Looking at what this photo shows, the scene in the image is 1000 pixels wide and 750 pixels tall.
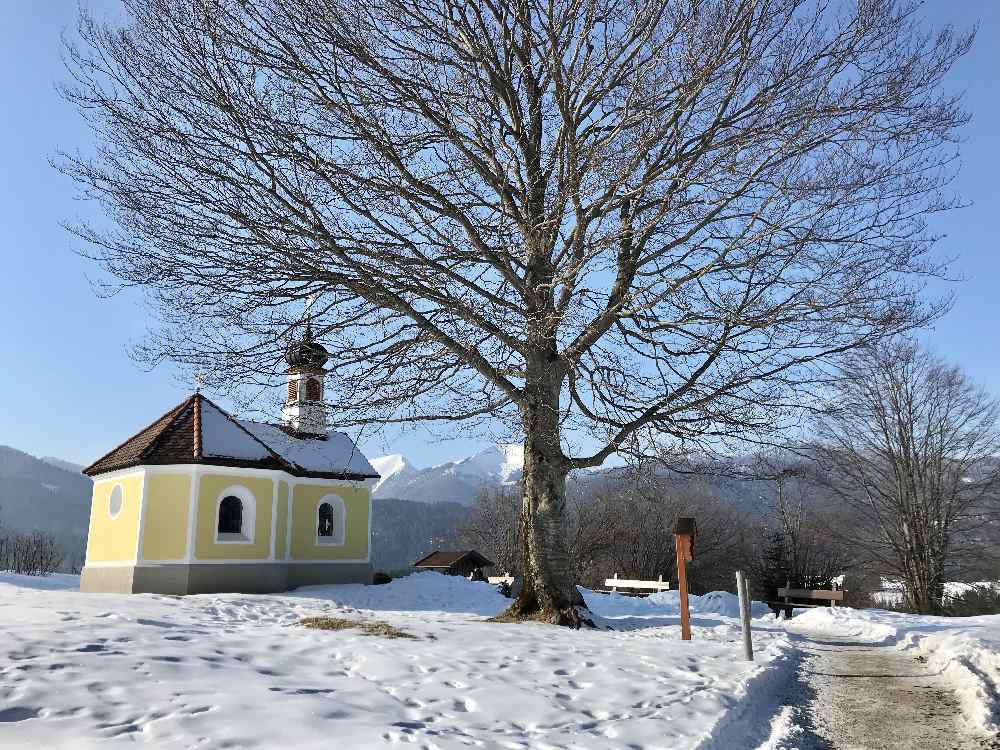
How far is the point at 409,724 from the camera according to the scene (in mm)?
4375

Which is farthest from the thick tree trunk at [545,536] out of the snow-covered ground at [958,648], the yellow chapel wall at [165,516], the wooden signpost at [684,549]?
the yellow chapel wall at [165,516]

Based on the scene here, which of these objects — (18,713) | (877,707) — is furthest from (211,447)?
(877,707)

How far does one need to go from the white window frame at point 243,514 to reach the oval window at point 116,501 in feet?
9.74

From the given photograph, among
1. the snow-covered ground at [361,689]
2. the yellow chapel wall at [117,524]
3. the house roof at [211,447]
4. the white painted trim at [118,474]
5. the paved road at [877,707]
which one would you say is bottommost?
the paved road at [877,707]

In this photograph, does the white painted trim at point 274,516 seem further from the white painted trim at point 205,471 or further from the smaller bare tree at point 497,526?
the smaller bare tree at point 497,526

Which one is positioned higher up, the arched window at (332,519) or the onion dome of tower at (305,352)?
the onion dome of tower at (305,352)

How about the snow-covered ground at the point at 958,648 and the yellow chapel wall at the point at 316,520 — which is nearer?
the snow-covered ground at the point at 958,648

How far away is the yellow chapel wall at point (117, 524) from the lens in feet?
62.7

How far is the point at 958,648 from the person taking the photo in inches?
340

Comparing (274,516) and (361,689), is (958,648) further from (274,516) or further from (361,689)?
(274,516)

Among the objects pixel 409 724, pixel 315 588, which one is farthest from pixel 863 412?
pixel 409 724

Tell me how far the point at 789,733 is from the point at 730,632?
7.63 m

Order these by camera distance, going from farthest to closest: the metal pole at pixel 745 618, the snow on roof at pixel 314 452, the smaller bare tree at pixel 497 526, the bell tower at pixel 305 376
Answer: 1. the smaller bare tree at pixel 497 526
2. the snow on roof at pixel 314 452
3. the bell tower at pixel 305 376
4. the metal pole at pixel 745 618

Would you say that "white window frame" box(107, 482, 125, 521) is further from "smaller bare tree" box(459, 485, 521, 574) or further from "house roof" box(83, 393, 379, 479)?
"smaller bare tree" box(459, 485, 521, 574)
